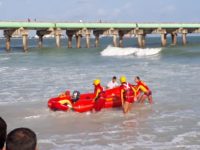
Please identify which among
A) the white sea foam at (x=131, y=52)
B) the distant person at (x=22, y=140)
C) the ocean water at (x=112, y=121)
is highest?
the distant person at (x=22, y=140)

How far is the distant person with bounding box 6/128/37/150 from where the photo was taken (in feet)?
Answer: 9.98

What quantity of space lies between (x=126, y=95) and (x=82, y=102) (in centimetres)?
141

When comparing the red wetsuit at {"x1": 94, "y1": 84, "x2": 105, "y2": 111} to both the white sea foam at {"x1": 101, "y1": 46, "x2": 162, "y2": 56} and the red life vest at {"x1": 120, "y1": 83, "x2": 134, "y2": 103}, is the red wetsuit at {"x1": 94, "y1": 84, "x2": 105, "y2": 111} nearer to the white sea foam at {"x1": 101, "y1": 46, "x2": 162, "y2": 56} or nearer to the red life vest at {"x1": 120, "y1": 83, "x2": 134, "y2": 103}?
the red life vest at {"x1": 120, "y1": 83, "x2": 134, "y2": 103}

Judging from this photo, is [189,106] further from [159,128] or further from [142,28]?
[142,28]

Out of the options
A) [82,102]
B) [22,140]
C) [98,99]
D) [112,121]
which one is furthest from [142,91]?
[22,140]

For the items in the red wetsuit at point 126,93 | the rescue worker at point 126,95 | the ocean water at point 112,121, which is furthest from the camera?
the red wetsuit at point 126,93

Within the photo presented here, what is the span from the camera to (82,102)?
43.4ft

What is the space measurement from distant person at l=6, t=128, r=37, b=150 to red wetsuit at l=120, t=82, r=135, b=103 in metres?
10.2

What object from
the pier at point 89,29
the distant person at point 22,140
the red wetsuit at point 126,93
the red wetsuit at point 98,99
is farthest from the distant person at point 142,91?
the pier at point 89,29

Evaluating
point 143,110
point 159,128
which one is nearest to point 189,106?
point 143,110

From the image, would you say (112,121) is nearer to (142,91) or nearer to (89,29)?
(142,91)

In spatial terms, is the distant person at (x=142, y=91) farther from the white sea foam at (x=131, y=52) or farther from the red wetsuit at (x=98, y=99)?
the white sea foam at (x=131, y=52)

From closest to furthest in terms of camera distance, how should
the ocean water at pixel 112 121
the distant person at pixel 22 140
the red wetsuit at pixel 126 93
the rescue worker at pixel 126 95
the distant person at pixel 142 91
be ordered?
the distant person at pixel 22 140 < the ocean water at pixel 112 121 < the rescue worker at pixel 126 95 < the red wetsuit at pixel 126 93 < the distant person at pixel 142 91

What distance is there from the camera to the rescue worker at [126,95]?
13133 mm
